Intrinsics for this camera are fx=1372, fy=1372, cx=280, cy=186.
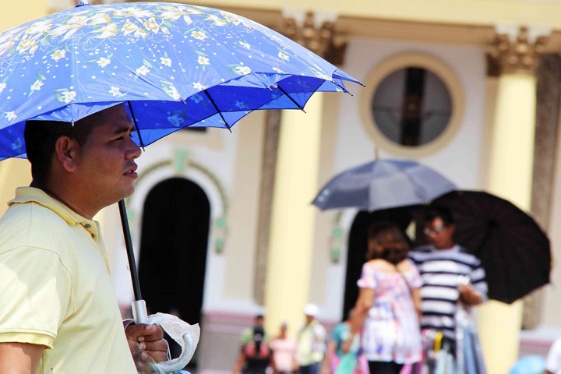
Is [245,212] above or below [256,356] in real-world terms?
above

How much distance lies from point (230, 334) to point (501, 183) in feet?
15.7

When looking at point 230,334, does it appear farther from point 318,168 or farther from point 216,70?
point 216,70

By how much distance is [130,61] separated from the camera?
3094mm

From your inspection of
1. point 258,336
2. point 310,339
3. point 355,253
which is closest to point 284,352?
point 310,339

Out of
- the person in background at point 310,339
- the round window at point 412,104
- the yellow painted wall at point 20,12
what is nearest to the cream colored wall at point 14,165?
the yellow painted wall at point 20,12

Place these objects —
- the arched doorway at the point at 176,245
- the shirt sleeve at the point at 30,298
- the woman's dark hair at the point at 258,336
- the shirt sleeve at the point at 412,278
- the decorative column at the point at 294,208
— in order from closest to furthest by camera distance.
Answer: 1. the shirt sleeve at the point at 30,298
2. the shirt sleeve at the point at 412,278
3. the woman's dark hair at the point at 258,336
4. the decorative column at the point at 294,208
5. the arched doorway at the point at 176,245

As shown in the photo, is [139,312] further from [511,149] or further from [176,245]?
[176,245]

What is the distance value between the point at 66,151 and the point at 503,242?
295 inches

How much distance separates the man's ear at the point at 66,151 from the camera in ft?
9.93

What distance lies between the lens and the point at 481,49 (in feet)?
69.0

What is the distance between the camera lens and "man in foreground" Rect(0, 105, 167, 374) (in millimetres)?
2672

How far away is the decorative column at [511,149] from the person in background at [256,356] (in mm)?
3106

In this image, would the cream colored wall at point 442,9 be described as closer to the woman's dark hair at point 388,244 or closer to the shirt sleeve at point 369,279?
the woman's dark hair at point 388,244

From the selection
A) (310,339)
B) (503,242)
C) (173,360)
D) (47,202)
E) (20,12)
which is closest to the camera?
(47,202)
